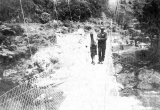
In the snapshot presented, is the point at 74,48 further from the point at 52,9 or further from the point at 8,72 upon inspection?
the point at 8,72

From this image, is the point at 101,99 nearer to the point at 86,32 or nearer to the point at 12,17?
the point at 86,32

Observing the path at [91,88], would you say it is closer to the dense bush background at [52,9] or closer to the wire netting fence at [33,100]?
the wire netting fence at [33,100]

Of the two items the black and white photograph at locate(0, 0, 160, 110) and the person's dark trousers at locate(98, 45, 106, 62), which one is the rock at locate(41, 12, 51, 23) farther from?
the person's dark trousers at locate(98, 45, 106, 62)

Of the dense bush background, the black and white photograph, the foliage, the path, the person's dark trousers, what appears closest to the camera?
the path

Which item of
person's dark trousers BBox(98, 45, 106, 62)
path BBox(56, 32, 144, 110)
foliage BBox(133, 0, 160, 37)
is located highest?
foliage BBox(133, 0, 160, 37)

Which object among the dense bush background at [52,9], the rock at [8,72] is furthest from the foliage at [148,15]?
the rock at [8,72]

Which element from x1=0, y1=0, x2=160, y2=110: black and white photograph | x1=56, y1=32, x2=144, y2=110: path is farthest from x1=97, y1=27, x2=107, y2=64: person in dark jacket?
x1=56, y1=32, x2=144, y2=110: path

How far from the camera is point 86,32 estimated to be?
25.3 ft

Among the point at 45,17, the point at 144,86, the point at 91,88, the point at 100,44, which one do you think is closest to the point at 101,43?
the point at 100,44

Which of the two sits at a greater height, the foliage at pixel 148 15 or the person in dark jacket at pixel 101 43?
the foliage at pixel 148 15

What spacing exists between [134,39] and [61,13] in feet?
10.9

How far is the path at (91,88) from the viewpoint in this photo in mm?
5488

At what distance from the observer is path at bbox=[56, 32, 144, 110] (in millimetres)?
5488

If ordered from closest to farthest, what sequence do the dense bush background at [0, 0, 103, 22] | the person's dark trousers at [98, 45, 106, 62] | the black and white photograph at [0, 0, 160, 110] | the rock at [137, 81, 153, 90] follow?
the person's dark trousers at [98, 45, 106, 62] < the black and white photograph at [0, 0, 160, 110] < the rock at [137, 81, 153, 90] < the dense bush background at [0, 0, 103, 22]
